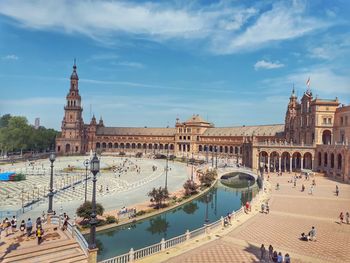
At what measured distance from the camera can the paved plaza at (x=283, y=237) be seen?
2141cm

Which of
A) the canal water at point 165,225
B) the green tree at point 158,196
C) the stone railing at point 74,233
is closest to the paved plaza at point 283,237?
the stone railing at point 74,233

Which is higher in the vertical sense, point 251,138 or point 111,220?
point 251,138

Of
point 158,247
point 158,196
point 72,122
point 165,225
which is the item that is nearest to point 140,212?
point 165,225

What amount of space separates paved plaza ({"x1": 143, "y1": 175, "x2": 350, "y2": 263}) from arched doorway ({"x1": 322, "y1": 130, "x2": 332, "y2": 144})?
33.6 meters

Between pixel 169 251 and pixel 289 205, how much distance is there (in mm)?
21820

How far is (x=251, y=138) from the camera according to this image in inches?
3366

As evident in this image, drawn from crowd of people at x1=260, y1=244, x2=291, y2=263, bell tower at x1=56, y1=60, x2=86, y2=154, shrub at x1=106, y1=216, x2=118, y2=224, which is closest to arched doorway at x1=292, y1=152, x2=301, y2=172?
shrub at x1=106, y1=216, x2=118, y2=224

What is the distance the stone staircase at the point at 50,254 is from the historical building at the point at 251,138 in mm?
52642

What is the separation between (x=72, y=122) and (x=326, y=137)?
9177 cm

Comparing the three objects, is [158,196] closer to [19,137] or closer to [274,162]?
[274,162]

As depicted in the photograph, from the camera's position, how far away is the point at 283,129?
99.2 meters

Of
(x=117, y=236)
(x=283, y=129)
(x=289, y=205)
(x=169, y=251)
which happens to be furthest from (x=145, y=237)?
(x=283, y=129)

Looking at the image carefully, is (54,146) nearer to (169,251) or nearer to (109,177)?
(109,177)

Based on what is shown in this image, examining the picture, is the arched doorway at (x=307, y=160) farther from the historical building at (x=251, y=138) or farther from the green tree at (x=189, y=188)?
the green tree at (x=189, y=188)
